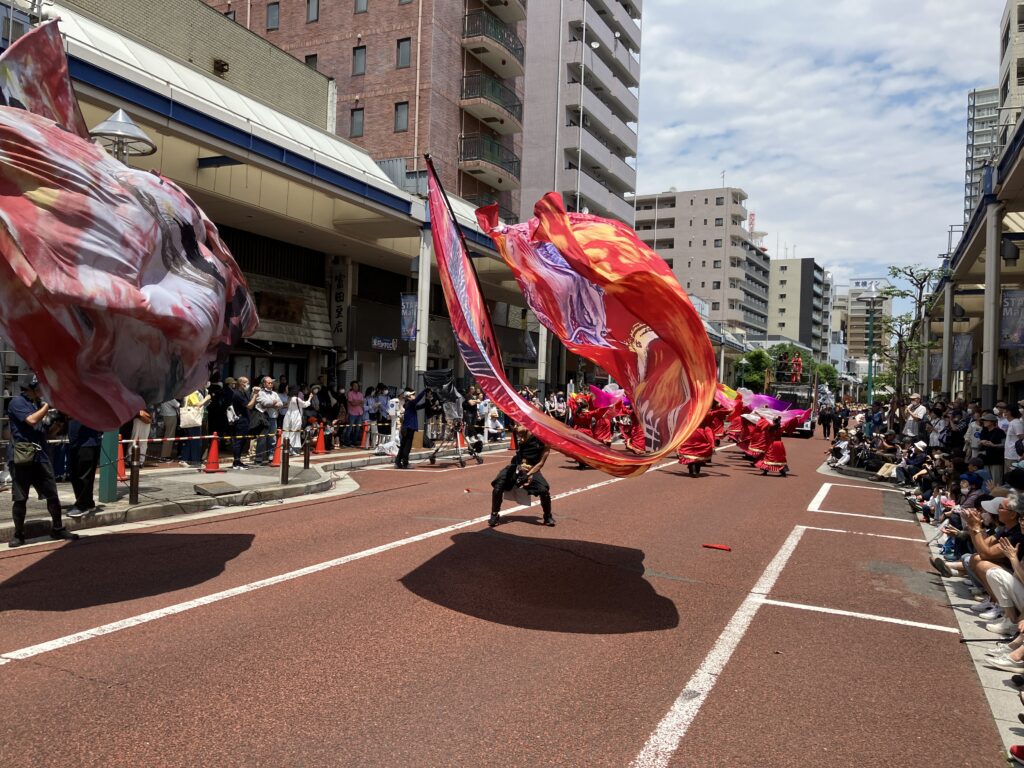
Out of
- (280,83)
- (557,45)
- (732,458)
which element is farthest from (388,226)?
(557,45)

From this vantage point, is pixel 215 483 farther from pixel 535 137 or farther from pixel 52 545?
pixel 535 137

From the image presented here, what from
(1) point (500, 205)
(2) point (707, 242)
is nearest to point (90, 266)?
(1) point (500, 205)

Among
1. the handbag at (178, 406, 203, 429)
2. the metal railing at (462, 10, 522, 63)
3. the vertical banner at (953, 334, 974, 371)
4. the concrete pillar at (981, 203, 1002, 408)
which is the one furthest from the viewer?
the metal railing at (462, 10, 522, 63)

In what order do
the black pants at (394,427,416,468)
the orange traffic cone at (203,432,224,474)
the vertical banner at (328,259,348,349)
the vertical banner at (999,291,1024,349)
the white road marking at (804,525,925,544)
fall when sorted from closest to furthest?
the white road marking at (804,525,925,544)
the orange traffic cone at (203,432,224,474)
the black pants at (394,427,416,468)
the vertical banner at (999,291,1024,349)
the vertical banner at (328,259,348,349)

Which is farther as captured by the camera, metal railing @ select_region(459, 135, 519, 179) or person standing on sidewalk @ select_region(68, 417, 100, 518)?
metal railing @ select_region(459, 135, 519, 179)

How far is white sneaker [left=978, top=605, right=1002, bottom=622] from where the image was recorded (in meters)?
7.55

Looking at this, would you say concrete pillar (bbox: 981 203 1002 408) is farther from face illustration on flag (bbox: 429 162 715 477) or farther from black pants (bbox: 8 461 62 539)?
black pants (bbox: 8 461 62 539)

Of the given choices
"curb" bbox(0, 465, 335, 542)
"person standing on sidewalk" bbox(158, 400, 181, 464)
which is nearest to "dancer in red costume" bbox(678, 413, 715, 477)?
"curb" bbox(0, 465, 335, 542)

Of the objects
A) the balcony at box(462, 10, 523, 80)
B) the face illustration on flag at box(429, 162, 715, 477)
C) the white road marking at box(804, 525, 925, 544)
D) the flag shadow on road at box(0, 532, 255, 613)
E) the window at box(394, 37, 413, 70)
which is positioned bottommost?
the white road marking at box(804, 525, 925, 544)

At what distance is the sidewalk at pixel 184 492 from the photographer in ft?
33.3

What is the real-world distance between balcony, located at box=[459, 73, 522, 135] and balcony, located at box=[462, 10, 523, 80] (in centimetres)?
106

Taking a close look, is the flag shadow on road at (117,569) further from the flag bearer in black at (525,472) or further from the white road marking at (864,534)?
the white road marking at (864,534)

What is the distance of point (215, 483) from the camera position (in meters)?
13.2

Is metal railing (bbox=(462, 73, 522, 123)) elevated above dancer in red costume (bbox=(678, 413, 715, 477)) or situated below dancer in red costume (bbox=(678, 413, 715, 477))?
above
